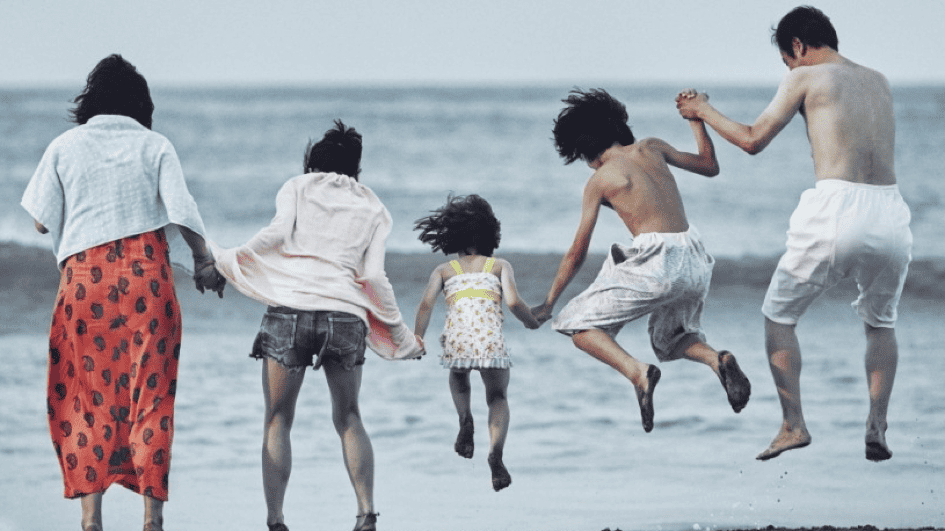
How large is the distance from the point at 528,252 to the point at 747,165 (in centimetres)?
1358

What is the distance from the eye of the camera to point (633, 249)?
5.14 metres

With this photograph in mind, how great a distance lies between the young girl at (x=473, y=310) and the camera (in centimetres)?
525

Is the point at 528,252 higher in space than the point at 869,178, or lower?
lower

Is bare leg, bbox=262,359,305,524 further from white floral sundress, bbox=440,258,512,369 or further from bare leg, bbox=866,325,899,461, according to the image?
bare leg, bbox=866,325,899,461

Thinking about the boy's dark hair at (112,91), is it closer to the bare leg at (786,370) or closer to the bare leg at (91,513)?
the bare leg at (91,513)

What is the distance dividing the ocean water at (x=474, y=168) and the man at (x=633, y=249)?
1045cm

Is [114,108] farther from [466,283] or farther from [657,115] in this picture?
[657,115]

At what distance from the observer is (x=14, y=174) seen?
26.4 m

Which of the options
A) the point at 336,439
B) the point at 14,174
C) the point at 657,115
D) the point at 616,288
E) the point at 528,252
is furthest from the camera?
the point at 657,115

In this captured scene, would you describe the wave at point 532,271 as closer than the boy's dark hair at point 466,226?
No

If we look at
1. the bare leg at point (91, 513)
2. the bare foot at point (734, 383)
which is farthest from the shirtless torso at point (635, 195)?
the bare leg at point (91, 513)

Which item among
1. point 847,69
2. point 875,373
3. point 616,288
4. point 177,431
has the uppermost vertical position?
point 847,69

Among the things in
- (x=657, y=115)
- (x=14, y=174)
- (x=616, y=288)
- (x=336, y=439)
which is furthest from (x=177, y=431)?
(x=657, y=115)

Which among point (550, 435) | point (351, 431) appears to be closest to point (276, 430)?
point (351, 431)
